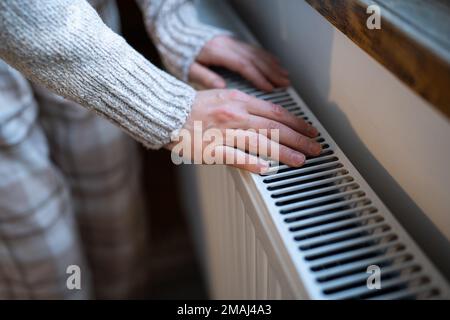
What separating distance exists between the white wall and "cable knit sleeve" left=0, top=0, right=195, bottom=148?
149 millimetres

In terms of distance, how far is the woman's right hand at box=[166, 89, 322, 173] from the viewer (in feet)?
1.58

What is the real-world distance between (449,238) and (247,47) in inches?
13.3

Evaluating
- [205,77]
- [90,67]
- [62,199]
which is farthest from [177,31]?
[62,199]

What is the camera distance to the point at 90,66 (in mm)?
461

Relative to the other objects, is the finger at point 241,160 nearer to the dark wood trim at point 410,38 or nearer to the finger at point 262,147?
the finger at point 262,147

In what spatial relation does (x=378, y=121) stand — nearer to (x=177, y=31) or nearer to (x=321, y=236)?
(x=321, y=236)

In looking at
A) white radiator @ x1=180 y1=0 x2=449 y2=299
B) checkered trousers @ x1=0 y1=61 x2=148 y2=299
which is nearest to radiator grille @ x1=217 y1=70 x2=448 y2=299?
white radiator @ x1=180 y1=0 x2=449 y2=299

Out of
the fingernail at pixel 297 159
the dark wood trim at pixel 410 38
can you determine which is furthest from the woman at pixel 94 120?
the dark wood trim at pixel 410 38

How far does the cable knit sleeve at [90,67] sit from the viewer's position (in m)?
0.43

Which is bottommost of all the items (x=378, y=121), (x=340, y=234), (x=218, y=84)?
(x=340, y=234)

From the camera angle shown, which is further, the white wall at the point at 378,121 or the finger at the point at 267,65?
the finger at the point at 267,65

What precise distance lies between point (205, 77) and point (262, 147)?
0.16 meters
